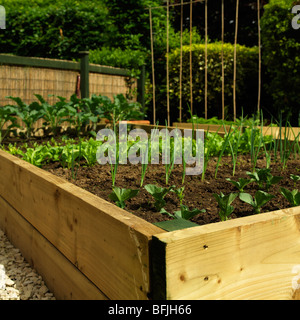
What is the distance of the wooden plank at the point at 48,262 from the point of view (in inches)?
64.0

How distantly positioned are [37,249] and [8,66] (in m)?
3.64

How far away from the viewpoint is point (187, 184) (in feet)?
7.40

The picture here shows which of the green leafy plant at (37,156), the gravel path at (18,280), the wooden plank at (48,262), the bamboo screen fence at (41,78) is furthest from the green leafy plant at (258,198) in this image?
the bamboo screen fence at (41,78)

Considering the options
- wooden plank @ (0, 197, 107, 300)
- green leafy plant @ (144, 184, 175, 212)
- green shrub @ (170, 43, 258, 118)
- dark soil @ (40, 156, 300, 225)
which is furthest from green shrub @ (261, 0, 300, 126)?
green leafy plant @ (144, 184, 175, 212)

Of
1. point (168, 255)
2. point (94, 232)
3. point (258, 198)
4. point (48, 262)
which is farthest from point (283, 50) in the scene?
point (168, 255)

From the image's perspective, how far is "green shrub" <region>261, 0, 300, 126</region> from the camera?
21.7 feet

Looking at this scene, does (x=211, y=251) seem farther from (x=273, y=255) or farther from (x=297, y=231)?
(x=297, y=231)

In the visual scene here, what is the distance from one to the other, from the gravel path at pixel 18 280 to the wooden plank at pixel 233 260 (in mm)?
1130

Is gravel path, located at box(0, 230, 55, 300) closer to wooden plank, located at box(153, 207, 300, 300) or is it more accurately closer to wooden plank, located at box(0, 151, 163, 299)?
wooden plank, located at box(0, 151, 163, 299)

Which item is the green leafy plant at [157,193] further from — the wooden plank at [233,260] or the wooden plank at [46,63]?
the wooden plank at [46,63]

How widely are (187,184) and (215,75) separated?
6.00 meters

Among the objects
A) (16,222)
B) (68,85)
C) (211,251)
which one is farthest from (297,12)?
(211,251)

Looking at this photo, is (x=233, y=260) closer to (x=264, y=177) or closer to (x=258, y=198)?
(x=258, y=198)

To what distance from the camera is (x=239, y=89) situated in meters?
8.14
